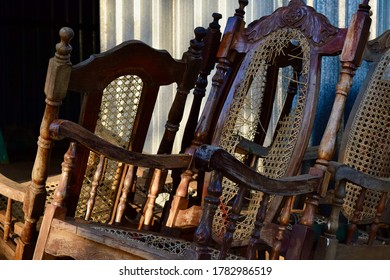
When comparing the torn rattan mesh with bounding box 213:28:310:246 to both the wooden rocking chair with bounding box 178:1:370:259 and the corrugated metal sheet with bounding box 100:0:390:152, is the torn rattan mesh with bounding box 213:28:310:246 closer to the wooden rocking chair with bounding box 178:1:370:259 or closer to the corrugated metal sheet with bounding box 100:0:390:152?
the wooden rocking chair with bounding box 178:1:370:259

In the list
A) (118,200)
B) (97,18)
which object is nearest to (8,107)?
(97,18)

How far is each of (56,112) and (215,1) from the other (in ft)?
6.24

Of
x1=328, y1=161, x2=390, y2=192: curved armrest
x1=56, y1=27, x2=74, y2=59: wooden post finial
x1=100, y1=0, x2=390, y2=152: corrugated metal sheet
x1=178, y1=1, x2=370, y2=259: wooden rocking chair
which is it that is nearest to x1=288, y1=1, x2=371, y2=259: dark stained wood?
x1=178, y1=1, x2=370, y2=259: wooden rocking chair

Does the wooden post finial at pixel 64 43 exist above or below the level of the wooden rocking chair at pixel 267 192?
above

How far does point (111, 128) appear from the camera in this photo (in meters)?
3.16

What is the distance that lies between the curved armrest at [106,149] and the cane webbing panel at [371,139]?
710 millimetres

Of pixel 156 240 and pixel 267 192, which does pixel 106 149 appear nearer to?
pixel 156 240

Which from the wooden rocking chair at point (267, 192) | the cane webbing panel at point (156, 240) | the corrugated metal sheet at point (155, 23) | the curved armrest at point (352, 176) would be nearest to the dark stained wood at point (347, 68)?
the wooden rocking chair at point (267, 192)

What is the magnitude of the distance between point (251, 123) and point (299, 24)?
61 centimetres

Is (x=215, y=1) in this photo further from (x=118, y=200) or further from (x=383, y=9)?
(x=118, y=200)

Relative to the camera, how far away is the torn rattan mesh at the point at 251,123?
9.75 ft

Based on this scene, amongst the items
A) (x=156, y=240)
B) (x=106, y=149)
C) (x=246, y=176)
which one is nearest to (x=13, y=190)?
(x=106, y=149)

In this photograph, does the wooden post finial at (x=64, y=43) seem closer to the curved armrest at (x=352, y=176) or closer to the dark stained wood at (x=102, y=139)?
the dark stained wood at (x=102, y=139)

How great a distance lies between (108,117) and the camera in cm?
313
